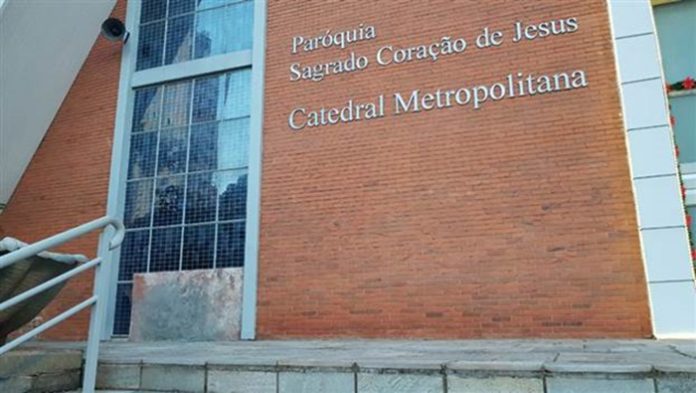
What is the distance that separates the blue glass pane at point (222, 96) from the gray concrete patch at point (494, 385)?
5641mm

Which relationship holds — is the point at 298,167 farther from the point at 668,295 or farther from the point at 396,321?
the point at 668,295

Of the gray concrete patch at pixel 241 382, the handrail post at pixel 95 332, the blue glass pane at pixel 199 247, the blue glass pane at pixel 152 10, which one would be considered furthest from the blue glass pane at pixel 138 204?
the gray concrete patch at pixel 241 382

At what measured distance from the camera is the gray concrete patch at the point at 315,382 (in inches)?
110

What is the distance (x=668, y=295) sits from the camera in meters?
5.09

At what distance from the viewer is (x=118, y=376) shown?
3316mm

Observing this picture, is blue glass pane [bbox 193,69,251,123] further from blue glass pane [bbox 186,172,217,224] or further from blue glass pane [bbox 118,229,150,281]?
blue glass pane [bbox 118,229,150,281]

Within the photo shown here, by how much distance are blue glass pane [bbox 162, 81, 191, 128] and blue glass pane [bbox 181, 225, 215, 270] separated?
66.5 inches

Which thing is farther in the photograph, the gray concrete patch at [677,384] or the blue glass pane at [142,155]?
the blue glass pane at [142,155]

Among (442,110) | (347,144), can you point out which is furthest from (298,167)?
(442,110)

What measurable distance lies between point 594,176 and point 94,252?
21.6ft

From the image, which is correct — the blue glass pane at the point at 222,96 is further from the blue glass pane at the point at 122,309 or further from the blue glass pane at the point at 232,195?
the blue glass pane at the point at 122,309

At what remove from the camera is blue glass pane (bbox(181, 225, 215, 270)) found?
23.8ft

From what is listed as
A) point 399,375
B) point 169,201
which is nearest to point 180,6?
point 169,201

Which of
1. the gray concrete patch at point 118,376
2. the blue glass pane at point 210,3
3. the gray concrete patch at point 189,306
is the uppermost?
the blue glass pane at point 210,3
